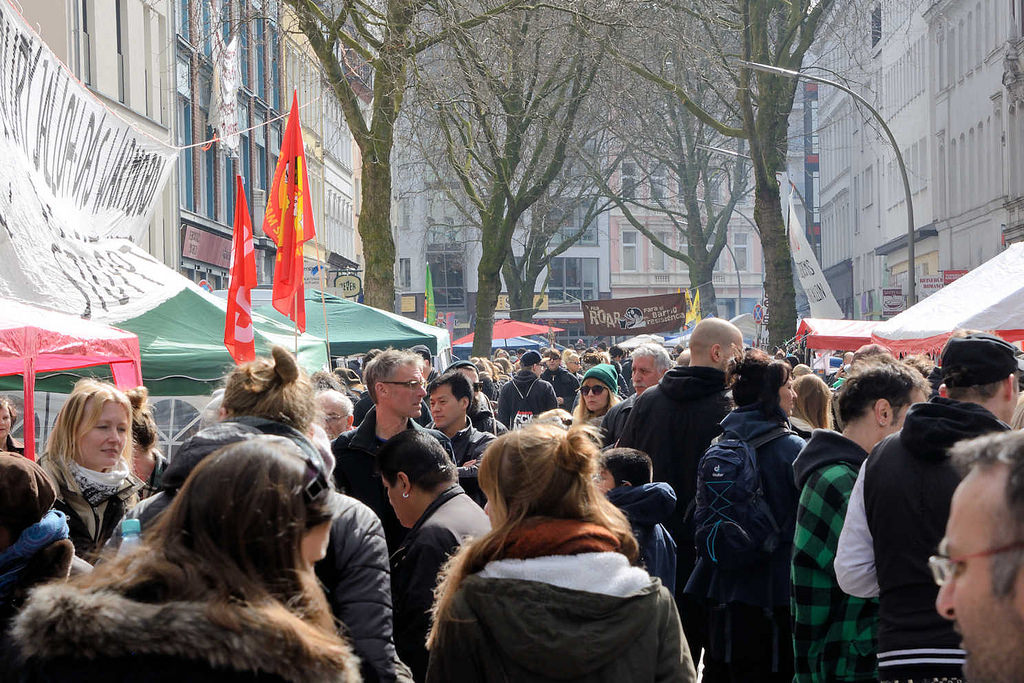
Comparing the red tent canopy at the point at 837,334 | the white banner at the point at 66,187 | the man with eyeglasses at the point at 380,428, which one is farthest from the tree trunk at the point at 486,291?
the man with eyeglasses at the point at 380,428

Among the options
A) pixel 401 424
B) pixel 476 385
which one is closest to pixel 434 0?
pixel 476 385

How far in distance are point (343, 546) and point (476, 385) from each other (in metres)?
7.34

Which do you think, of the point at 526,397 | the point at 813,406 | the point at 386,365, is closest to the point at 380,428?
the point at 386,365

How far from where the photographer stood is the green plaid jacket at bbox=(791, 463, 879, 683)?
174 inches

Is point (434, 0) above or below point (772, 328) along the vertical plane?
above

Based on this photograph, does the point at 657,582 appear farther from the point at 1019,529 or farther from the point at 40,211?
the point at 40,211

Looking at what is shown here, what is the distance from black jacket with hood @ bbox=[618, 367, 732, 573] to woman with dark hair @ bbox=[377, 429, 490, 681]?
2.08 metres

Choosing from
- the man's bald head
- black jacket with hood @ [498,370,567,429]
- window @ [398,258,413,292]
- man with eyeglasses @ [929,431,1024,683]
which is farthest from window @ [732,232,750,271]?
man with eyeglasses @ [929,431,1024,683]

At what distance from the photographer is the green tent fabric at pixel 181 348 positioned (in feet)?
35.8

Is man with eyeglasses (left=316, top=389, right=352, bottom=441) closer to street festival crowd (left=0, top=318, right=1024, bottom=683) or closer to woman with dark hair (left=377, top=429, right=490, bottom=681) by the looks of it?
street festival crowd (left=0, top=318, right=1024, bottom=683)

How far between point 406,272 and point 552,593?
7464cm

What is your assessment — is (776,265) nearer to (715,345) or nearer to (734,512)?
(715,345)

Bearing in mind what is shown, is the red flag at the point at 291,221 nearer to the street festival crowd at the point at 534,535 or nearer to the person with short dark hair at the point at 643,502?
the street festival crowd at the point at 534,535

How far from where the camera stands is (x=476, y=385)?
1080 centimetres
